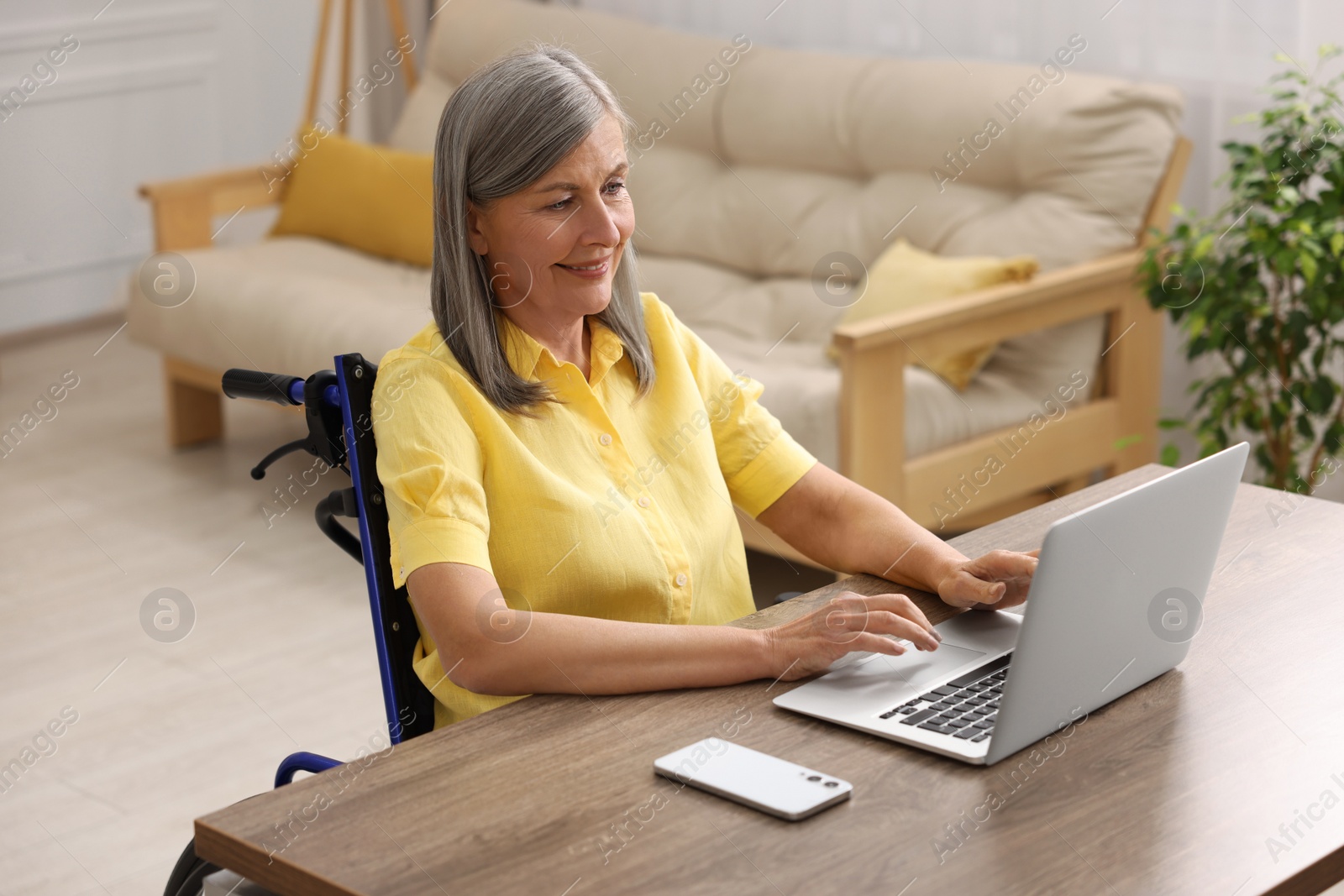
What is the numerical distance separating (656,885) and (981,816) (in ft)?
0.81

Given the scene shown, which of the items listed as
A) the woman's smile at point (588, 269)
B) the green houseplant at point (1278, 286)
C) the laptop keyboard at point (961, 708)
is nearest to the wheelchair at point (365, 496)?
the woman's smile at point (588, 269)

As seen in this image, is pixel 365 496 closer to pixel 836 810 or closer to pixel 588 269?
pixel 588 269

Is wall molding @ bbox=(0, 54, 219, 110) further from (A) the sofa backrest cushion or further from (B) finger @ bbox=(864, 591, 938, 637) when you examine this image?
(B) finger @ bbox=(864, 591, 938, 637)

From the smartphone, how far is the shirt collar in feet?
1.61

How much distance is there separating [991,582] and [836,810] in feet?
1.48

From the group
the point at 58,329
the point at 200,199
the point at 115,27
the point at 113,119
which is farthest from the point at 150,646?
the point at 115,27

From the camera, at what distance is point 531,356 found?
5.18ft

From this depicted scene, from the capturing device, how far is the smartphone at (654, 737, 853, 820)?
3.71ft

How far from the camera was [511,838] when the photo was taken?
110cm

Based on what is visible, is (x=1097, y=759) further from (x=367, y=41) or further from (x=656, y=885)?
(x=367, y=41)

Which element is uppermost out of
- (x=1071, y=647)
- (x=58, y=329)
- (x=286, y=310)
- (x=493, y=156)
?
(x=493, y=156)

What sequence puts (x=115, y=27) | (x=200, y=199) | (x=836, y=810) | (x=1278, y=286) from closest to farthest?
1. (x=836, y=810)
2. (x=1278, y=286)
3. (x=200, y=199)
4. (x=115, y=27)

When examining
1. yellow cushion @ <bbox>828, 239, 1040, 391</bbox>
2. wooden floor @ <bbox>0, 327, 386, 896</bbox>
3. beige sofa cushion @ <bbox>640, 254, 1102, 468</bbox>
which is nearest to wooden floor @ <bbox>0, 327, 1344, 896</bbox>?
wooden floor @ <bbox>0, 327, 386, 896</bbox>

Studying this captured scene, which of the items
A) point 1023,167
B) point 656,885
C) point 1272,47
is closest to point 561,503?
point 656,885
